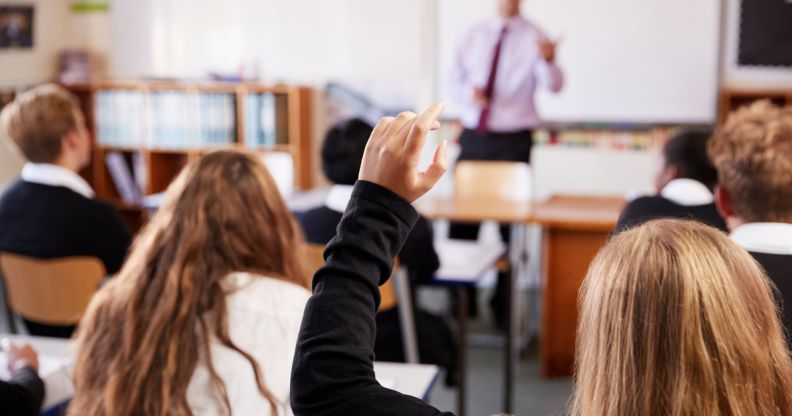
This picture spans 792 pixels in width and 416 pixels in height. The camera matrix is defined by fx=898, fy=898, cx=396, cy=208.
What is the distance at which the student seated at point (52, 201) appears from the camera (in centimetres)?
297

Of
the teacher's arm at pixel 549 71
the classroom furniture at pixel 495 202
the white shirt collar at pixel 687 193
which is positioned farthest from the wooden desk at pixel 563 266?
the teacher's arm at pixel 549 71

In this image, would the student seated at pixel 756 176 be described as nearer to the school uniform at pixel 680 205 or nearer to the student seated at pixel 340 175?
the school uniform at pixel 680 205

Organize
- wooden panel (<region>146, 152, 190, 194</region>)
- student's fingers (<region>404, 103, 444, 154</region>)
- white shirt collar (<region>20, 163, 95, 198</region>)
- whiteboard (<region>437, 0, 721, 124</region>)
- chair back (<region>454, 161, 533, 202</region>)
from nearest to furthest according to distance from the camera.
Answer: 1. student's fingers (<region>404, 103, 444, 154</region>)
2. white shirt collar (<region>20, 163, 95, 198</region>)
3. chair back (<region>454, 161, 533, 202</region>)
4. whiteboard (<region>437, 0, 721, 124</region>)
5. wooden panel (<region>146, 152, 190, 194</region>)

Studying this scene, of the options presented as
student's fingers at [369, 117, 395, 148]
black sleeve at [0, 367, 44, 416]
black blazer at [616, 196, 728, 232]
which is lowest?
black sleeve at [0, 367, 44, 416]

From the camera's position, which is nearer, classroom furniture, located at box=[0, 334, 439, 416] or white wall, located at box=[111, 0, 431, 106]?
classroom furniture, located at box=[0, 334, 439, 416]

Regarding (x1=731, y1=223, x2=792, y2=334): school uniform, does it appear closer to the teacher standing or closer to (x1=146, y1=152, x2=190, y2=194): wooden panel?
the teacher standing

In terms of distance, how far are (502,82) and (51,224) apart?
117 inches

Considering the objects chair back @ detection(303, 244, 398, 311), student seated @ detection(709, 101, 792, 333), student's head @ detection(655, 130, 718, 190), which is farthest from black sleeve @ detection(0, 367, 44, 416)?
student's head @ detection(655, 130, 718, 190)

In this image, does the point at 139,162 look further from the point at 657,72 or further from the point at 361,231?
the point at 361,231

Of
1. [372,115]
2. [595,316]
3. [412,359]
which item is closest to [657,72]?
[372,115]

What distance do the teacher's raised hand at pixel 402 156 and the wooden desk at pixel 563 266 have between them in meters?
3.00

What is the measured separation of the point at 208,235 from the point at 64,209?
1523 millimetres

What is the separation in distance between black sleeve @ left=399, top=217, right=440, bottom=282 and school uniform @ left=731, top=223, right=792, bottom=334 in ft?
4.16

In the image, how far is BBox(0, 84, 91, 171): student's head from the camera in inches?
120
